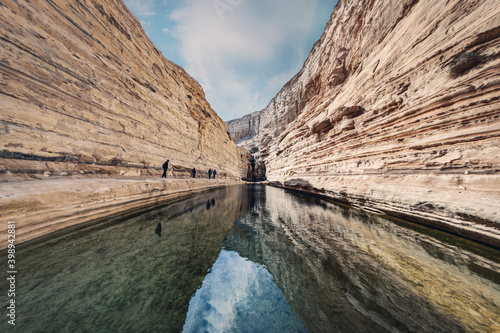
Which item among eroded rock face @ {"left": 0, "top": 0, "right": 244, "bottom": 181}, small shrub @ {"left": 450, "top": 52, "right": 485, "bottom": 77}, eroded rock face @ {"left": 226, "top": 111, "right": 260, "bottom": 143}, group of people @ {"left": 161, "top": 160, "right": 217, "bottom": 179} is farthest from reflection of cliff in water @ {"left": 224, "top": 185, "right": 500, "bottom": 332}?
eroded rock face @ {"left": 226, "top": 111, "right": 260, "bottom": 143}

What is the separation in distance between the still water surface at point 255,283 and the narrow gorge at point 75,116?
3.24 feet

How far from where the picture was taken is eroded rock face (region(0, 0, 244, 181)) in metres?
3.45

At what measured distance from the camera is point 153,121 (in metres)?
8.01

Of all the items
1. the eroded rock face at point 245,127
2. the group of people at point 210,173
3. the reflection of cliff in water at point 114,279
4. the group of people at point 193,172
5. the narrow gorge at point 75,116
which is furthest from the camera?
the eroded rock face at point 245,127

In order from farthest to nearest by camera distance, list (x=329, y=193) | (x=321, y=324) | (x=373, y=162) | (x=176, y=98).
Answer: (x=176, y=98)
(x=329, y=193)
(x=373, y=162)
(x=321, y=324)

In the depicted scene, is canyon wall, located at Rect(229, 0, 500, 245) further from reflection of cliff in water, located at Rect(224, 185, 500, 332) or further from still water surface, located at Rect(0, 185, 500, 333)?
reflection of cliff in water, located at Rect(224, 185, 500, 332)

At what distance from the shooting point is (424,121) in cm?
427

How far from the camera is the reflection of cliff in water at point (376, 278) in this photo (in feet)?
4.48

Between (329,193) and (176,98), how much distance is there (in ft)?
38.1

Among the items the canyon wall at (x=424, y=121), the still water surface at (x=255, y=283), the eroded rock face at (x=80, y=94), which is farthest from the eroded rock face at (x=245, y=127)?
the still water surface at (x=255, y=283)

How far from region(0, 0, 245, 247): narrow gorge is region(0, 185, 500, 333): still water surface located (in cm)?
99

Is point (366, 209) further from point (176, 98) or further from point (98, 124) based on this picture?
point (176, 98)

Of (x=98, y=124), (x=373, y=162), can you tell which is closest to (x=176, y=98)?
(x=98, y=124)

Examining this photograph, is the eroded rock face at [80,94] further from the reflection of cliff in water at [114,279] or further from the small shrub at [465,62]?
the small shrub at [465,62]
